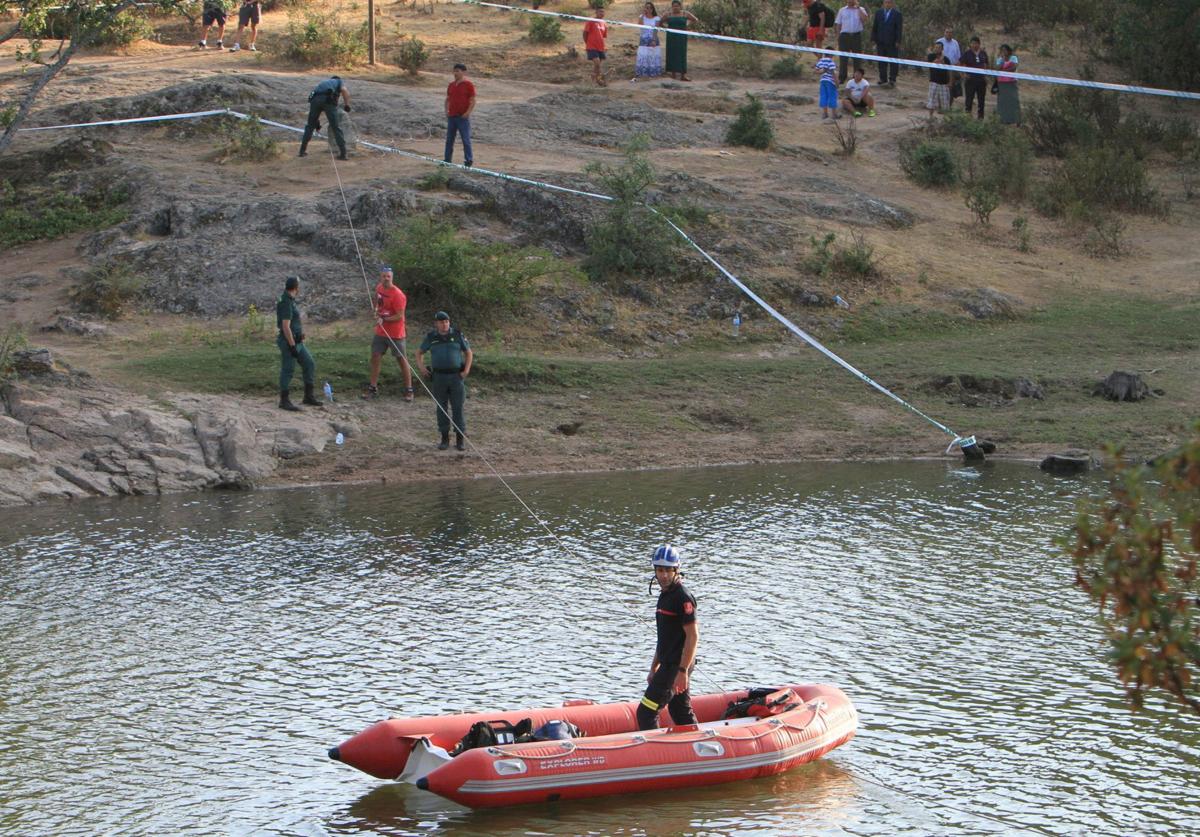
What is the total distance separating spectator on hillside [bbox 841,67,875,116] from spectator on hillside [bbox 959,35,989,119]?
7.11 feet

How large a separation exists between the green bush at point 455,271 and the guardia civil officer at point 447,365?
145 inches

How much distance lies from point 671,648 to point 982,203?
67.6 ft

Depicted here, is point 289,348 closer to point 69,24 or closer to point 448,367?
point 448,367

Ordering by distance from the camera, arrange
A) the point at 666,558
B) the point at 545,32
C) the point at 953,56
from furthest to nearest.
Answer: the point at 545,32
the point at 953,56
the point at 666,558

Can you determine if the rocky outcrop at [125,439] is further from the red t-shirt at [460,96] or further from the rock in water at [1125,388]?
the rock in water at [1125,388]

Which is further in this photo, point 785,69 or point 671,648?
point 785,69

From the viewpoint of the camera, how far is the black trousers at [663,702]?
32.9 ft

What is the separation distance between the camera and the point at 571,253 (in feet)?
83.8

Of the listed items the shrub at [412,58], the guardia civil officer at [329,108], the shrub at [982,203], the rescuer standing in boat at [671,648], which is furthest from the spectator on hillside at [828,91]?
the rescuer standing in boat at [671,648]

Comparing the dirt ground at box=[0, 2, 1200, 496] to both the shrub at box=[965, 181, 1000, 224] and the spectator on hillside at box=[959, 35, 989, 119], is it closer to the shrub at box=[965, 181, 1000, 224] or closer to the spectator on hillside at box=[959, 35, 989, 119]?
the shrub at box=[965, 181, 1000, 224]

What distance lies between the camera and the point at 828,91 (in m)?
32.3

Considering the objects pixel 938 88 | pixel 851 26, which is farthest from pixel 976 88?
pixel 851 26

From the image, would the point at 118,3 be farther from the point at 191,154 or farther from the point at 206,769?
the point at 206,769

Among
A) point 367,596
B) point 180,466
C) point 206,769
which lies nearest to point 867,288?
point 180,466
